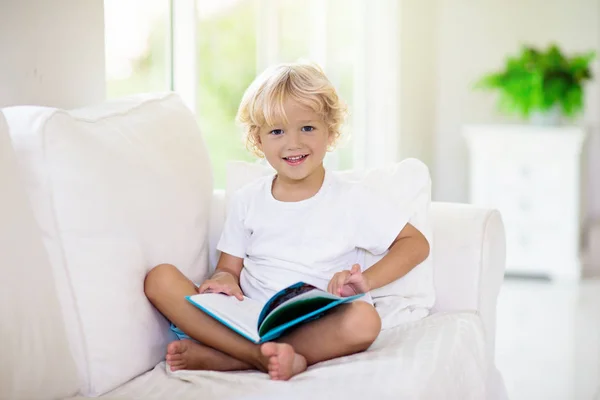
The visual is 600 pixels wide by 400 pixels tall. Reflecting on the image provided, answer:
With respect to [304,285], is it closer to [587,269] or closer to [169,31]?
[169,31]

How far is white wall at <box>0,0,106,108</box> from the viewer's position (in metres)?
1.89

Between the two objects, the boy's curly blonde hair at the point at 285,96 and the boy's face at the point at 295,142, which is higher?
the boy's curly blonde hair at the point at 285,96

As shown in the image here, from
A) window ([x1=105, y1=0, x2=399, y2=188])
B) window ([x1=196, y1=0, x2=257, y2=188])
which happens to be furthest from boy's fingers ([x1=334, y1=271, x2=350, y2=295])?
window ([x1=196, y1=0, x2=257, y2=188])

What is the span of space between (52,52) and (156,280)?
680 millimetres

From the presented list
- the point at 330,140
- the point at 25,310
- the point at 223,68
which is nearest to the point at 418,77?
the point at 223,68

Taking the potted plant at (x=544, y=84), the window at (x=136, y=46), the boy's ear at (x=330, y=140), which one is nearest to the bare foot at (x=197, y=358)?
the boy's ear at (x=330, y=140)

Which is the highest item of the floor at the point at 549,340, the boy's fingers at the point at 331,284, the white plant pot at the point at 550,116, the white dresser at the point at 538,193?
the white plant pot at the point at 550,116

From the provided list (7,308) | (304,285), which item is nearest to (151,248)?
(304,285)

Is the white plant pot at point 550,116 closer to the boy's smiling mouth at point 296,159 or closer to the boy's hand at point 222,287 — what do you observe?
the boy's smiling mouth at point 296,159

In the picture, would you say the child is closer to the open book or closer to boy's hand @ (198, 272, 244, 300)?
boy's hand @ (198, 272, 244, 300)

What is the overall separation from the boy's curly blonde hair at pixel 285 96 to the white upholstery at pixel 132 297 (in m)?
0.20

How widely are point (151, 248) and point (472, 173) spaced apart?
10.1 ft

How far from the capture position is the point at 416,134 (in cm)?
484

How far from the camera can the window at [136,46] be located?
8.77 feet
